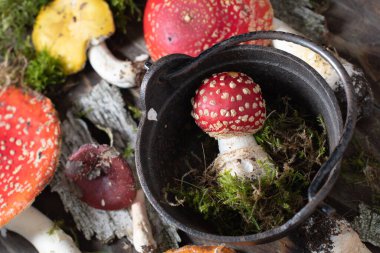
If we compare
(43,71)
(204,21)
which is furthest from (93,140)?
(204,21)

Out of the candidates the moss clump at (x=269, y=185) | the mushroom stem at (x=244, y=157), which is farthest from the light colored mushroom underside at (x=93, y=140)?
the mushroom stem at (x=244, y=157)

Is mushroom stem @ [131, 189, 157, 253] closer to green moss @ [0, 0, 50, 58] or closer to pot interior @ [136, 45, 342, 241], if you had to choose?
pot interior @ [136, 45, 342, 241]

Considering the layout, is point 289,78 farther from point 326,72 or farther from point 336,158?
point 336,158

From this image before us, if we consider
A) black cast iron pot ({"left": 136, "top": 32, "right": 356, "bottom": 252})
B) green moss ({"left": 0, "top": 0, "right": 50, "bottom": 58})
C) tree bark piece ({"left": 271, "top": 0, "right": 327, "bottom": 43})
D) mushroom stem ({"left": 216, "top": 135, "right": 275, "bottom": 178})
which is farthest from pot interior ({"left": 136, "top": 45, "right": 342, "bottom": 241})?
green moss ({"left": 0, "top": 0, "right": 50, "bottom": 58})

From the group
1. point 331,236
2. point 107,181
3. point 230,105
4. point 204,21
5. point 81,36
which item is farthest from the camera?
point 81,36

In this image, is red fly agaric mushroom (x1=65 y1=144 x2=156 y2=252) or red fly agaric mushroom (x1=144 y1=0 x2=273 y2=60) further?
red fly agaric mushroom (x1=65 y1=144 x2=156 y2=252)

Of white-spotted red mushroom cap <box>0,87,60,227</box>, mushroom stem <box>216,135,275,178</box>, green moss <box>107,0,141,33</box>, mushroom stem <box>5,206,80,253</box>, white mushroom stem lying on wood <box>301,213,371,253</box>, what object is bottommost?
mushroom stem <box>5,206,80,253</box>

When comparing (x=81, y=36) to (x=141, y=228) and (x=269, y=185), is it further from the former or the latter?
(x=269, y=185)
